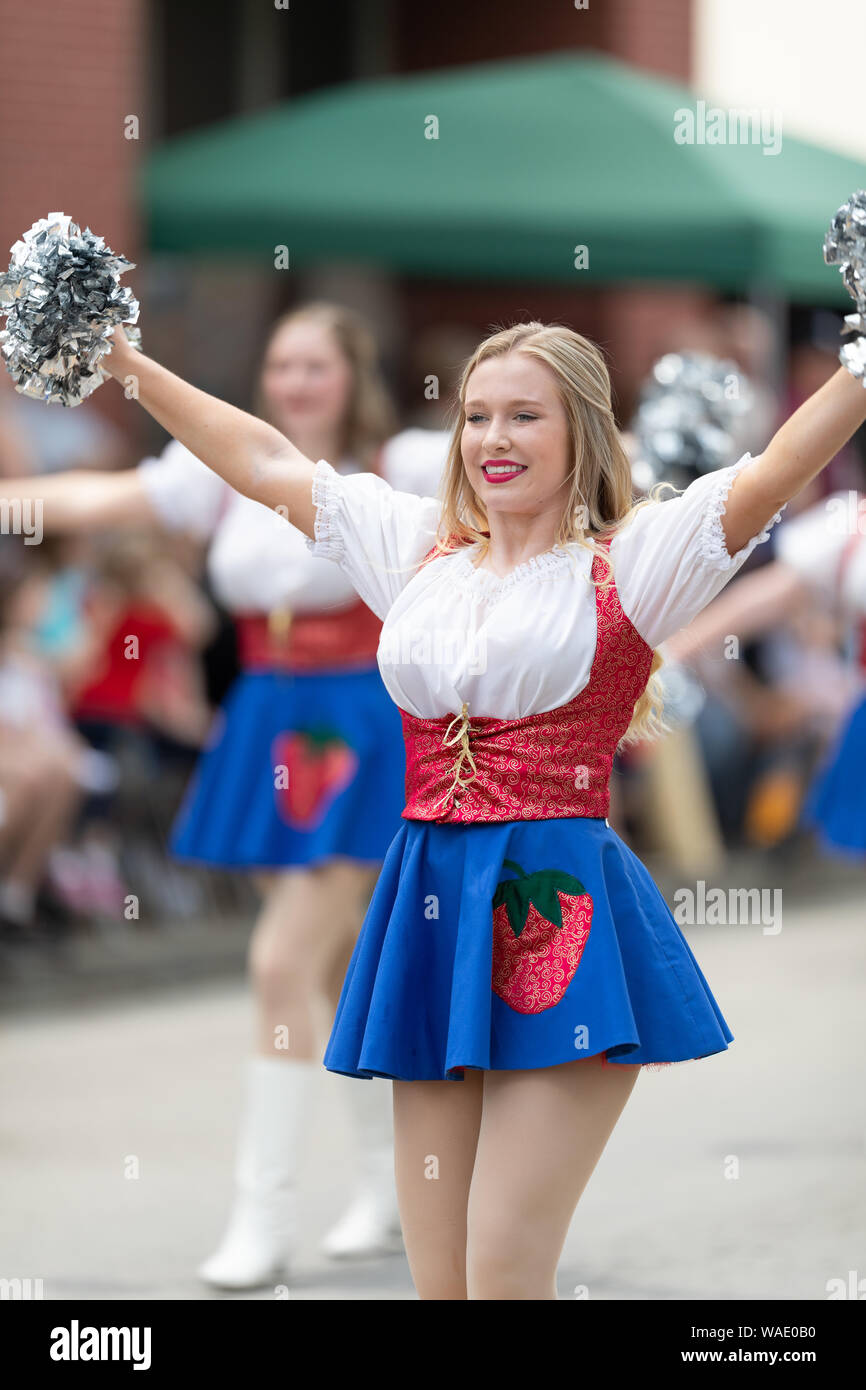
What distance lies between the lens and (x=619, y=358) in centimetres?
1147

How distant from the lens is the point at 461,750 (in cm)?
320

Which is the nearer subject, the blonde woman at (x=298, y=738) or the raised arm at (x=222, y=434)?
the raised arm at (x=222, y=434)

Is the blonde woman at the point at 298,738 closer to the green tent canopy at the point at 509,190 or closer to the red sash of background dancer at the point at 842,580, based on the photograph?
the red sash of background dancer at the point at 842,580

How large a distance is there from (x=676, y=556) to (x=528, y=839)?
45 cm

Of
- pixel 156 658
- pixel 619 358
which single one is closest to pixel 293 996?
pixel 156 658

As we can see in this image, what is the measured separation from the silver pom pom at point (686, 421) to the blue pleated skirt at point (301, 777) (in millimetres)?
799

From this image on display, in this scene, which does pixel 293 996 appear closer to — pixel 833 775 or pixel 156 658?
pixel 833 775

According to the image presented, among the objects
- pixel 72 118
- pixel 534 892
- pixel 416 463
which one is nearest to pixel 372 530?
pixel 534 892

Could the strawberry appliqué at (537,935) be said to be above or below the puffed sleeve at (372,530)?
below

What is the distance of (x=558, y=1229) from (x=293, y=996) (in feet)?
5.55

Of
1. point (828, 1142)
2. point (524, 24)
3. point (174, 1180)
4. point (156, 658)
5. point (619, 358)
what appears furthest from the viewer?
point (524, 24)

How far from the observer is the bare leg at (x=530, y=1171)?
3068 millimetres

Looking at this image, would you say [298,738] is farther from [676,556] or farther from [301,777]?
[676,556]

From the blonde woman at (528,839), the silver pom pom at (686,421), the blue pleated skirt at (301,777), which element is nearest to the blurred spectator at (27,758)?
the blue pleated skirt at (301,777)
